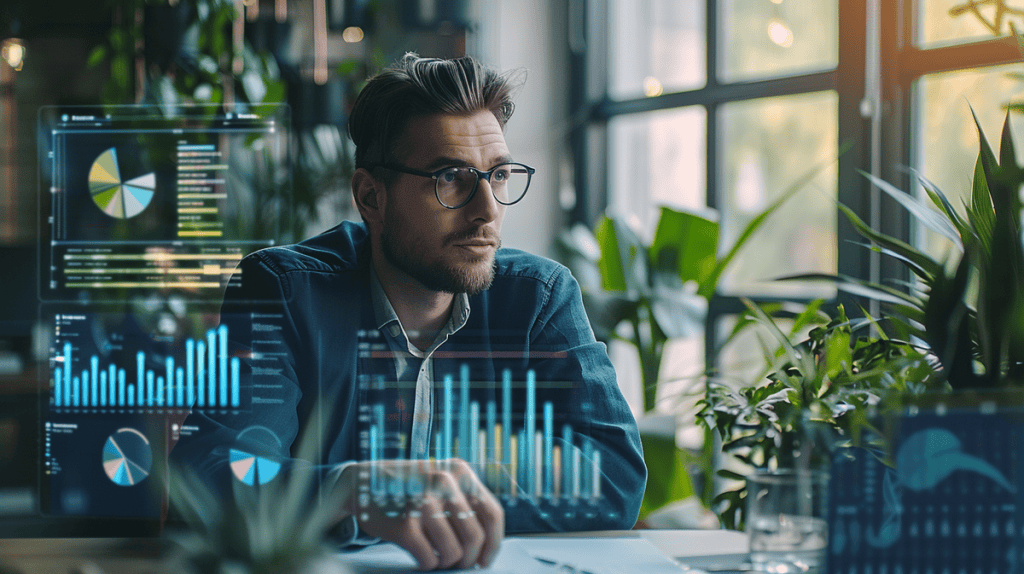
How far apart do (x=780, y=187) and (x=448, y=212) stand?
5.01ft

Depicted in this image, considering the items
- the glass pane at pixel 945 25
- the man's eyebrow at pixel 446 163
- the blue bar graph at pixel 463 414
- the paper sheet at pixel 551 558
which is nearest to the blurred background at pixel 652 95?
the glass pane at pixel 945 25

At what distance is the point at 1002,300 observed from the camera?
75cm

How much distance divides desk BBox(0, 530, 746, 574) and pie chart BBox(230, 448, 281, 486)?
3.6 inches

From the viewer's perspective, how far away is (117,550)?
772 millimetres

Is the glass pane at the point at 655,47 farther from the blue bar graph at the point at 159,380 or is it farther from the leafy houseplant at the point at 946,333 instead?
the blue bar graph at the point at 159,380

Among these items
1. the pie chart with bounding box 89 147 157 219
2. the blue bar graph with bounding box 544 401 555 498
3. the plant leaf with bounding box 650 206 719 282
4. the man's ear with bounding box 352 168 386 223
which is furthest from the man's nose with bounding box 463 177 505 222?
the plant leaf with bounding box 650 206 719 282

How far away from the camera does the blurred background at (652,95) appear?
162 centimetres

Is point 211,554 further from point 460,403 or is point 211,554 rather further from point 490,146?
point 490,146

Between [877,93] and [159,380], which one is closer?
[159,380]

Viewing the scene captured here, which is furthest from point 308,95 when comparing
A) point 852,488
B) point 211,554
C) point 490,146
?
point 852,488

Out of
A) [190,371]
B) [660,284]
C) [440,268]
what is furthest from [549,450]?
[660,284]

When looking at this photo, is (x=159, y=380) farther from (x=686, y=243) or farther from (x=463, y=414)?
(x=686, y=243)

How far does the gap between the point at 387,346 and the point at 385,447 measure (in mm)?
98

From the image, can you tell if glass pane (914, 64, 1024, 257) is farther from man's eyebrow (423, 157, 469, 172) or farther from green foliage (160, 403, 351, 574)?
green foliage (160, 403, 351, 574)
